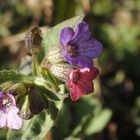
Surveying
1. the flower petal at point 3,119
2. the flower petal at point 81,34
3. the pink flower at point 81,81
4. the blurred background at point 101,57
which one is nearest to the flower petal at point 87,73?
the pink flower at point 81,81

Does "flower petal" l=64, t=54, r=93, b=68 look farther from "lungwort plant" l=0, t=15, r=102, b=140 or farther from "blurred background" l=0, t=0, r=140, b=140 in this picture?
"blurred background" l=0, t=0, r=140, b=140

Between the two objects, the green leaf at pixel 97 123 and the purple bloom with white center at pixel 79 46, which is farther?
the green leaf at pixel 97 123

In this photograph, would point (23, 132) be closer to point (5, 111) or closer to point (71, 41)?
point (5, 111)

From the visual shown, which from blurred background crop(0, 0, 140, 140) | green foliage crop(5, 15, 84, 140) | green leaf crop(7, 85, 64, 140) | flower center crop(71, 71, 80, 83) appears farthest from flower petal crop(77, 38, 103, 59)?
blurred background crop(0, 0, 140, 140)

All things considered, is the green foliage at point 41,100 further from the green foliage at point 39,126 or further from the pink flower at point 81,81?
the pink flower at point 81,81

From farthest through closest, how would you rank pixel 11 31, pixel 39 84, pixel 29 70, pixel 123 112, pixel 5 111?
pixel 11 31
pixel 123 112
pixel 29 70
pixel 39 84
pixel 5 111

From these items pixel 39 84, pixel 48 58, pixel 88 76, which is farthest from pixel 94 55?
pixel 39 84
